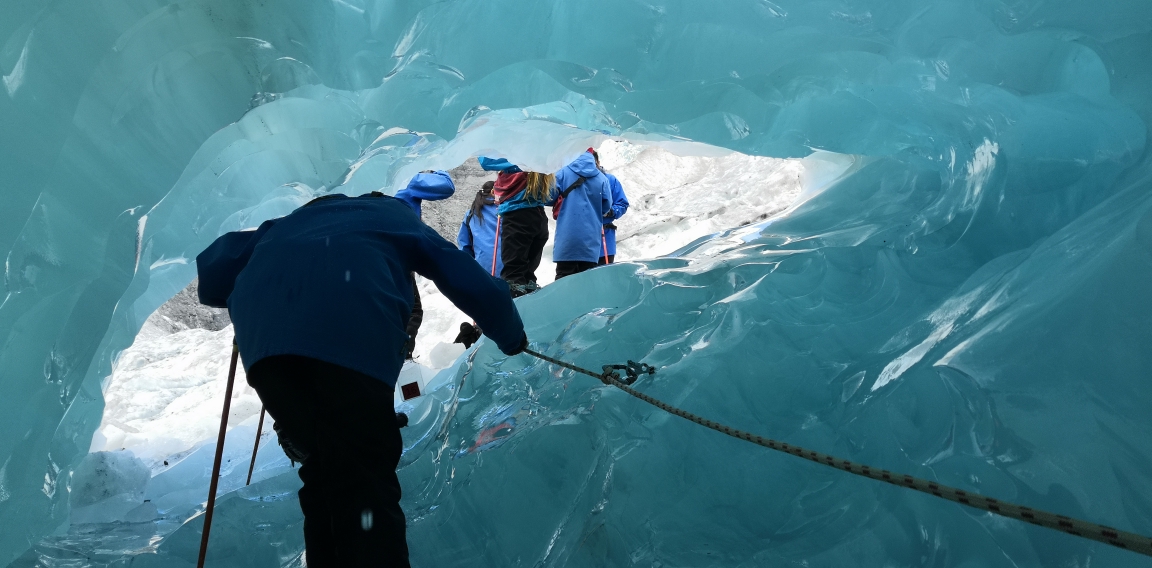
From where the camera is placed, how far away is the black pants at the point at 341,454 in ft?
Answer: 5.20

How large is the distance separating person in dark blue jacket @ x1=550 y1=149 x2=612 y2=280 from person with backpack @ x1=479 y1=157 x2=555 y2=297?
116 mm

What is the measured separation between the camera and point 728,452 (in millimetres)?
2201

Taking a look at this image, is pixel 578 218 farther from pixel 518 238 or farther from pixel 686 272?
pixel 686 272

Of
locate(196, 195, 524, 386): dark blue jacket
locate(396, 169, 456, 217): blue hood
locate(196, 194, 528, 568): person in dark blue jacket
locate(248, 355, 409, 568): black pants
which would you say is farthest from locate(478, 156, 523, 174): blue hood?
locate(248, 355, 409, 568): black pants

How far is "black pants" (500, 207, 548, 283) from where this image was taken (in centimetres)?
526

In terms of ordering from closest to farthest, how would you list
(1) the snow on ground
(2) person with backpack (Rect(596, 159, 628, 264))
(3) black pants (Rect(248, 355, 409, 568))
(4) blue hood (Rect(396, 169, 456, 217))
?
(3) black pants (Rect(248, 355, 409, 568))
(4) blue hood (Rect(396, 169, 456, 217))
(1) the snow on ground
(2) person with backpack (Rect(596, 159, 628, 264))

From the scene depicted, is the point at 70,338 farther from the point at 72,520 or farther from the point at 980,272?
the point at 980,272

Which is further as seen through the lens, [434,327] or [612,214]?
[434,327]

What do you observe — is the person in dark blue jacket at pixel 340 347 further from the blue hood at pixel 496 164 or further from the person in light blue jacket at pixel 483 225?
the person in light blue jacket at pixel 483 225

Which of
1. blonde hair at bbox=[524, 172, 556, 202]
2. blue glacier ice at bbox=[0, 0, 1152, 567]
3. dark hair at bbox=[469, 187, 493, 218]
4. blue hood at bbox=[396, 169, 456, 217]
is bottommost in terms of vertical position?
dark hair at bbox=[469, 187, 493, 218]

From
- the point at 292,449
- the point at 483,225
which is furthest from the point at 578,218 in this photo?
the point at 292,449

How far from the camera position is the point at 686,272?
11.0ft

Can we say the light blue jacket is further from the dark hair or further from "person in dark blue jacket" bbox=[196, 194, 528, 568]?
"person in dark blue jacket" bbox=[196, 194, 528, 568]

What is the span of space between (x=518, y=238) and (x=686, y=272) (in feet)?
6.87
